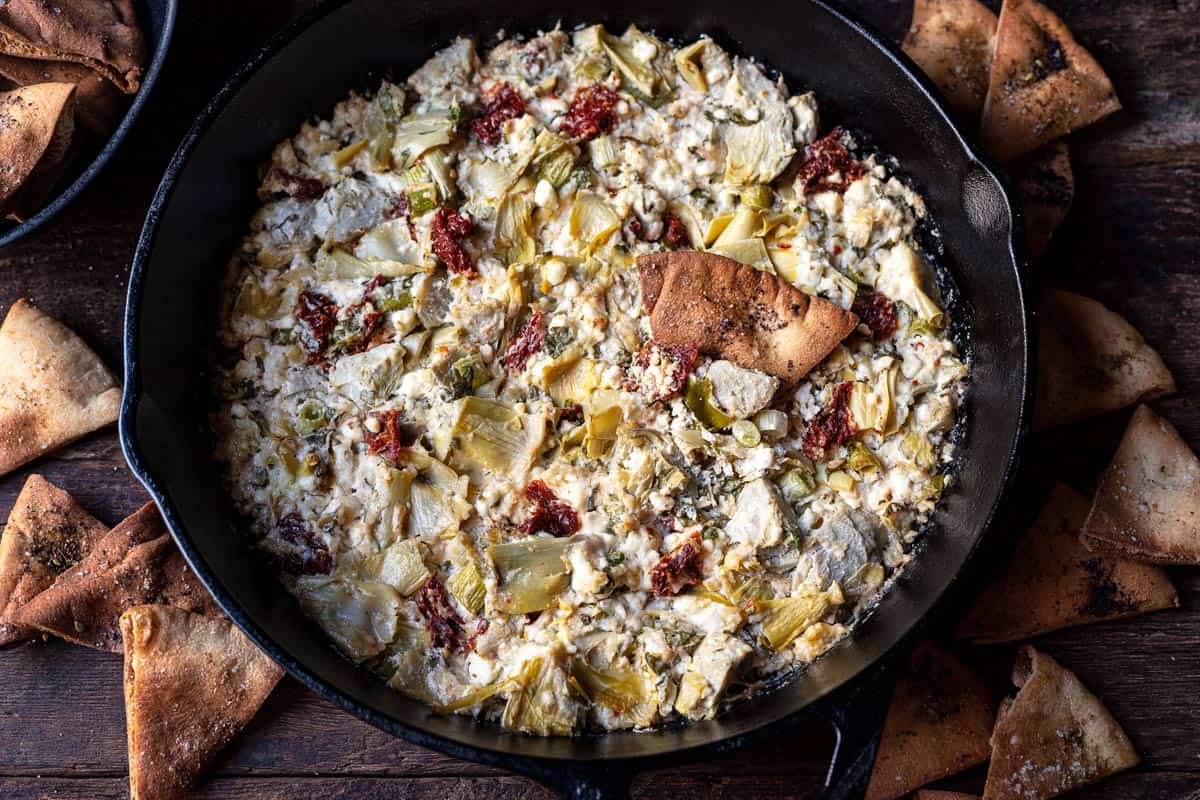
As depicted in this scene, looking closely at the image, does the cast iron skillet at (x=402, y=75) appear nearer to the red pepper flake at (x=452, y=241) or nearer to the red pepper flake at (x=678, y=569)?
the red pepper flake at (x=678, y=569)

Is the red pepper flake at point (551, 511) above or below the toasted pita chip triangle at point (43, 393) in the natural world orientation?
below

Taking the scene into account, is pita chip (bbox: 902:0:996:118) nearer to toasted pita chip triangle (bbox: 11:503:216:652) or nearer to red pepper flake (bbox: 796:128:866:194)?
red pepper flake (bbox: 796:128:866:194)

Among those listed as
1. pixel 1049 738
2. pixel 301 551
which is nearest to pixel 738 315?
pixel 301 551

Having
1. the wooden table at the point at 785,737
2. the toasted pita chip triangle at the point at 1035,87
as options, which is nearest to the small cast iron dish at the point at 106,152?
the wooden table at the point at 785,737

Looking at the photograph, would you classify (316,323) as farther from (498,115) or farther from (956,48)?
(956,48)

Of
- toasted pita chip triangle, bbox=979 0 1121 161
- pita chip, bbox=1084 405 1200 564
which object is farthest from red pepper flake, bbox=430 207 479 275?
pita chip, bbox=1084 405 1200 564

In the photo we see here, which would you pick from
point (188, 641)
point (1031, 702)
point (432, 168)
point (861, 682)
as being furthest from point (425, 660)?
point (1031, 702)

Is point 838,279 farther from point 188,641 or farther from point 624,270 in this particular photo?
point 188,641
